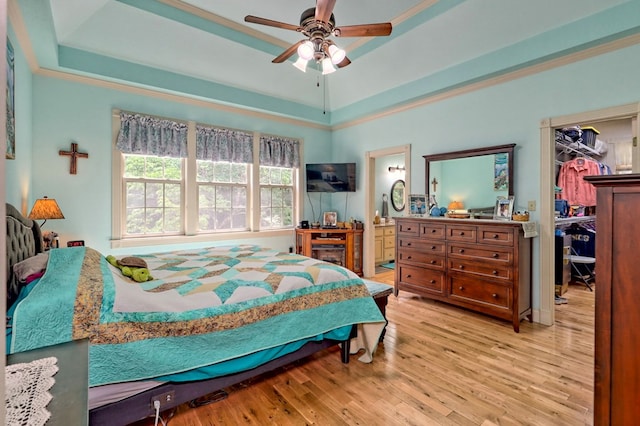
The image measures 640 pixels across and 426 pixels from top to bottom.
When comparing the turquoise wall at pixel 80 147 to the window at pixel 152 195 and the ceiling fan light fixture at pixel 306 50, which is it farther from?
the ceiling fan light fixture at pixel 306 50

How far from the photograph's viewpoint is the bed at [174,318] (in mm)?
1418

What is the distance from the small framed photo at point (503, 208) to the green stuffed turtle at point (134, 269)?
3.59 meters

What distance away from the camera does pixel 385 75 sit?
4.34 m

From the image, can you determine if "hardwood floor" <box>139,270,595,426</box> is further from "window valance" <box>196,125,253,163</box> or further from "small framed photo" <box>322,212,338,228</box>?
"window valance" <box>196,125,253,163</box>

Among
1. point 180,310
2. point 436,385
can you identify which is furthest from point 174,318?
point 436,385

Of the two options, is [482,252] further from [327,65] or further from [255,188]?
[255,188]

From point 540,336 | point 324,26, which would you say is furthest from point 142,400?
point 540,336

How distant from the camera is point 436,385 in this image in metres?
2.19

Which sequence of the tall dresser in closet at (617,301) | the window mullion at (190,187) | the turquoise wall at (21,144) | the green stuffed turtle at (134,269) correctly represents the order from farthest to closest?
the window mullion at (190,187) → the turquoise wall at (21,144) → the green stuffed turtle at (134,269) → the tall dresser in closet at (617,301)

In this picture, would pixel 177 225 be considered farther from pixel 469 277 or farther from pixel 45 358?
pixel 469 277

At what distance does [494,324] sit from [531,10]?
3.13 m

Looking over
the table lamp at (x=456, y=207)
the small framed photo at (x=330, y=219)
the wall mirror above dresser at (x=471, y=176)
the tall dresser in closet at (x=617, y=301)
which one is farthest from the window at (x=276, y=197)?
the tall dresser in closet at (x=617, y=301)

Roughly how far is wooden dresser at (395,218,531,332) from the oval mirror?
114 inches

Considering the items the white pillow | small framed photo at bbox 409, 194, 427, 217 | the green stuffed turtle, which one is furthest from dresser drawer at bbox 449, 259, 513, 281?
the white pillow
